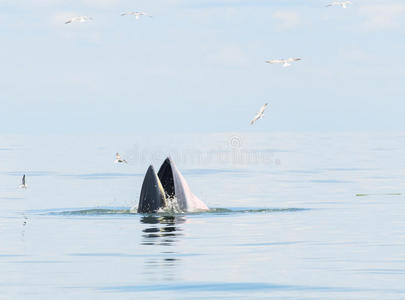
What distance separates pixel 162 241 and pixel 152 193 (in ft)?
19.1

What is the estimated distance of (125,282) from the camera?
70.3 feet

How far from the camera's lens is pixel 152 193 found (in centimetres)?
3441

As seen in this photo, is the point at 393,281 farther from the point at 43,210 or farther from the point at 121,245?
the point at 43,210

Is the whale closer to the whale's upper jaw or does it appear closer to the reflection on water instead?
the whale's upper jaw

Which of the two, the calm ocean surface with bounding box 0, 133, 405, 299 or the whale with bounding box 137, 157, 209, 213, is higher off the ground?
the whale with bounding box 137, 157, 209, 213

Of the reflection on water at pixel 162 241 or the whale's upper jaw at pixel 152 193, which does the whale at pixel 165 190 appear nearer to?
the whale's upper jaw at pixel 152 193

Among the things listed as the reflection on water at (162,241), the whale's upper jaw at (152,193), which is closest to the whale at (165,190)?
the whale's upper jaw at (152,193)

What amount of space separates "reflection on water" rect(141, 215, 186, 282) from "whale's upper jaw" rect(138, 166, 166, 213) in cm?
39

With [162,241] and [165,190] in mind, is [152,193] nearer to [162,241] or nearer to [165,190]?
[165,190]

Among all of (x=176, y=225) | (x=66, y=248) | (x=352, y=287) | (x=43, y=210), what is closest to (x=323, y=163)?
(x=43, y=210)

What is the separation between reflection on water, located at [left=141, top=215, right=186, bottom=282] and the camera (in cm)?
2259

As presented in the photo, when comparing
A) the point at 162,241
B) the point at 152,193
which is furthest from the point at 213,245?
the point at 152,193

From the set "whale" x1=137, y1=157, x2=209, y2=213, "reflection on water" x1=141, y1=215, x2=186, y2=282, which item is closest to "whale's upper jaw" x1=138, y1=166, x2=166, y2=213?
"whale" x1=137, y1=157, x2=209, y2=213

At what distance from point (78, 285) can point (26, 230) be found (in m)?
11.8
